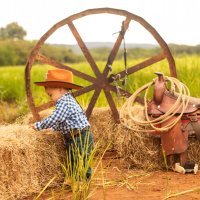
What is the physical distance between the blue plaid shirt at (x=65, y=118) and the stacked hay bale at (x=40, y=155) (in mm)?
192

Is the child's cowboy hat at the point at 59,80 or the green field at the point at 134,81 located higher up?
the child's cowboy hat at the point at 59,80

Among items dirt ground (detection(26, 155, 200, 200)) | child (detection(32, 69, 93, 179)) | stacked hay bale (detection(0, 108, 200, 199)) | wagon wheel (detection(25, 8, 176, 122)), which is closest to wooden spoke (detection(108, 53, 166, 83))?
wagon wheel (detection(25, 8, 176, 122))

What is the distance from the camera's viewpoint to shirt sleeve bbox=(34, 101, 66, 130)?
4.80 meters

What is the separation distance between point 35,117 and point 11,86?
620cm

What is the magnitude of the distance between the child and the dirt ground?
278mm

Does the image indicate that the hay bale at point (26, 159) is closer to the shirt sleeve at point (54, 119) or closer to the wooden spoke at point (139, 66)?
the shirt sleeve at point (54, 119)

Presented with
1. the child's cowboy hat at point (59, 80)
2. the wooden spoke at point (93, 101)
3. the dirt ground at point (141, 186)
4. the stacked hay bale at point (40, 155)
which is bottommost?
the dirt ground at point (141, 186)

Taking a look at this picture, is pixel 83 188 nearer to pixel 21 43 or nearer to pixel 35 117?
pixel 35 117

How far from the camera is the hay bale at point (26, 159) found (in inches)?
179

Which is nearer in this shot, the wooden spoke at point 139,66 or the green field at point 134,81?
the wooden spoke at point 139,66

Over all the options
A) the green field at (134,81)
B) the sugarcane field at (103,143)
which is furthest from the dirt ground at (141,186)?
the green field at (134,81)

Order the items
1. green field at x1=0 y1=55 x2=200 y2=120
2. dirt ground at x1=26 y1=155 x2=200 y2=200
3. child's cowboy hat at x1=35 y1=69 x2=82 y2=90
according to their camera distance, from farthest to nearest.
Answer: green field at x1=0 y1=55 x2=200 y2=120
child's cowboy hat at x1=35 y1=69 x2=82 y2=90
dirt ground at x1=26 y1=155 x2=200 y2=200

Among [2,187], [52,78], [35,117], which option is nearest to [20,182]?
[2,187]

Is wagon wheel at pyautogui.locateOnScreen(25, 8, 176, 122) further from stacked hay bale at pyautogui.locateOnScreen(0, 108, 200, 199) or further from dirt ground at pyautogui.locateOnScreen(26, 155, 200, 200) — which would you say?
dirt ground at pyautogui.locateOnScreen(26, 155, 200, 200)
